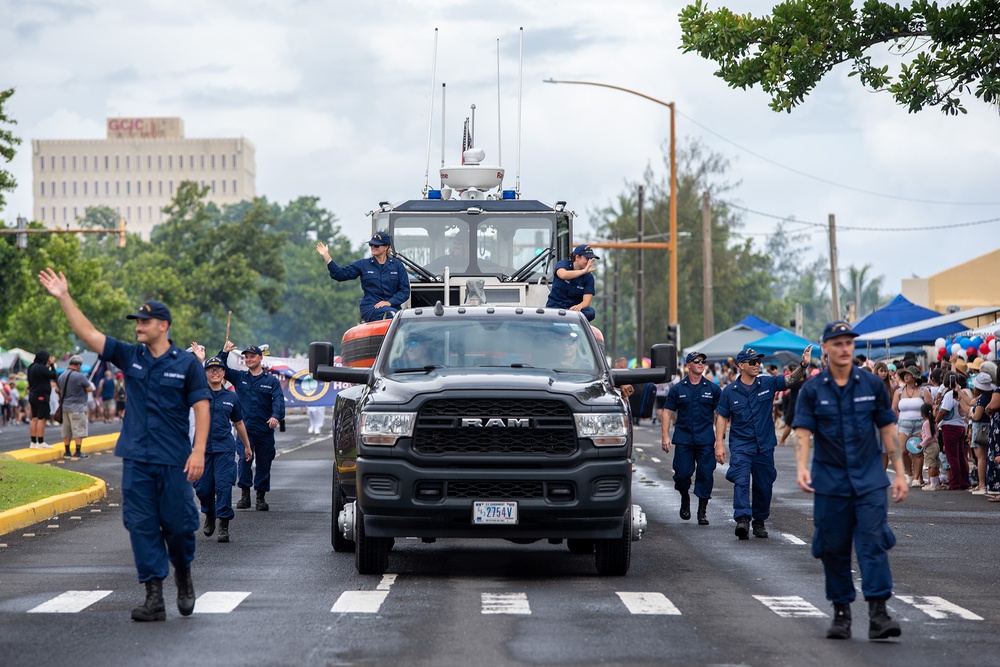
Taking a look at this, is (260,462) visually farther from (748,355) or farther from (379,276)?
(748,355)

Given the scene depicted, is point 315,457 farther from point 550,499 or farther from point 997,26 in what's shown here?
point 550,499

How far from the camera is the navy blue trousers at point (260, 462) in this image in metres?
17.9

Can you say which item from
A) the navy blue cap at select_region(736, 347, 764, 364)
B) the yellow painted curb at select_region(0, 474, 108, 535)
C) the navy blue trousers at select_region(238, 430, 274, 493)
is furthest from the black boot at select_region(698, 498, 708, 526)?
the yellow painted curb at select_region(0, 474, 108, 535)

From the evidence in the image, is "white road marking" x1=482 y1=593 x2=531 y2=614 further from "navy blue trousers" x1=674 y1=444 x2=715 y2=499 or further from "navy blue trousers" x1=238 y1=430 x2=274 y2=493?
"navy blue trousers" x1=238 y1=430 x2=274 y2=493

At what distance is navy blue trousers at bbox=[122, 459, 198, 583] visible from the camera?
390 inches

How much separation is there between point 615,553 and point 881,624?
3.20 meters

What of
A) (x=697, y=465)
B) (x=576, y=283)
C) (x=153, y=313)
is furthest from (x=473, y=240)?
(x=153, y=313)

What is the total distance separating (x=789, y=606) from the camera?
10727 millimetres

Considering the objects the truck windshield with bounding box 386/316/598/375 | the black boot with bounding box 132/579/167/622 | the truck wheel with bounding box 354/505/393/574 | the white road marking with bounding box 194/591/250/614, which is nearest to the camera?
the black boot with bounding box 132/579/167/622

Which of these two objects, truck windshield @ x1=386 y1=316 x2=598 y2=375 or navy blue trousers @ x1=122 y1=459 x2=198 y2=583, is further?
truck windshield @ x1=386 y1=316 x2=598 y2=375

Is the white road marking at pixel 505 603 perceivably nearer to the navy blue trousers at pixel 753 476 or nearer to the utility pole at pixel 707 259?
the navy blue trousers at pixel 753 476

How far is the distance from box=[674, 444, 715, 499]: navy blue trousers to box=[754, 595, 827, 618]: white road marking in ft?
18.9

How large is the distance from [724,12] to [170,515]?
34.9 feet

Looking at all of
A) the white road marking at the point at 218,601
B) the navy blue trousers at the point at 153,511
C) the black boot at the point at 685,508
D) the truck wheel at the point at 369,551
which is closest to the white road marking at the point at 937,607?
the truck wheel at the point at 369,551
